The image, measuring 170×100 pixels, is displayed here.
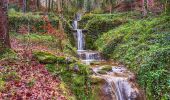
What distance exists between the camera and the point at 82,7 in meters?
47.1

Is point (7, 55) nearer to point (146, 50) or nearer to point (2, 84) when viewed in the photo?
point (2, 84)

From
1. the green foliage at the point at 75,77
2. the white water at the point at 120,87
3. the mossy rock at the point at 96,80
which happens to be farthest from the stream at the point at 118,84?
the green foliage at the point at 75,77

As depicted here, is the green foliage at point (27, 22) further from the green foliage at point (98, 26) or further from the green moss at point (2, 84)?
the green moss at point (2, 84)

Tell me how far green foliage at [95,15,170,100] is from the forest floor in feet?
14.2

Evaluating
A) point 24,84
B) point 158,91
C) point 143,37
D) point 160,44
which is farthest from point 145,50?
point 24,84

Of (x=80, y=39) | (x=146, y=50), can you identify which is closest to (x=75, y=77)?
(x=146, y=50)

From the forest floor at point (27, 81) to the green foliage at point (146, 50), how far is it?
4.34m

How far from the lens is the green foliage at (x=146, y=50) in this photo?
12.8 meters

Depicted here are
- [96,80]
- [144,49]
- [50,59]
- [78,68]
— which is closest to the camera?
[78,68]

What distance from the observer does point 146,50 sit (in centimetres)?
1622

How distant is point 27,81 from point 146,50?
26.0 feet

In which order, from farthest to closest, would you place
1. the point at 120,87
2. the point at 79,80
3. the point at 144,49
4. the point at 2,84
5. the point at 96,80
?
1. the point at 144,49
2. the point at 120,87
3. the point at 96,80
4. the point at 79,80
5. the point at 2,84

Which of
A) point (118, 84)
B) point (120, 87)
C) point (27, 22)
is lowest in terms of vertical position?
point (120, 87)

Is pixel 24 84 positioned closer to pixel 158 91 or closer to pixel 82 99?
pixel 82 99
